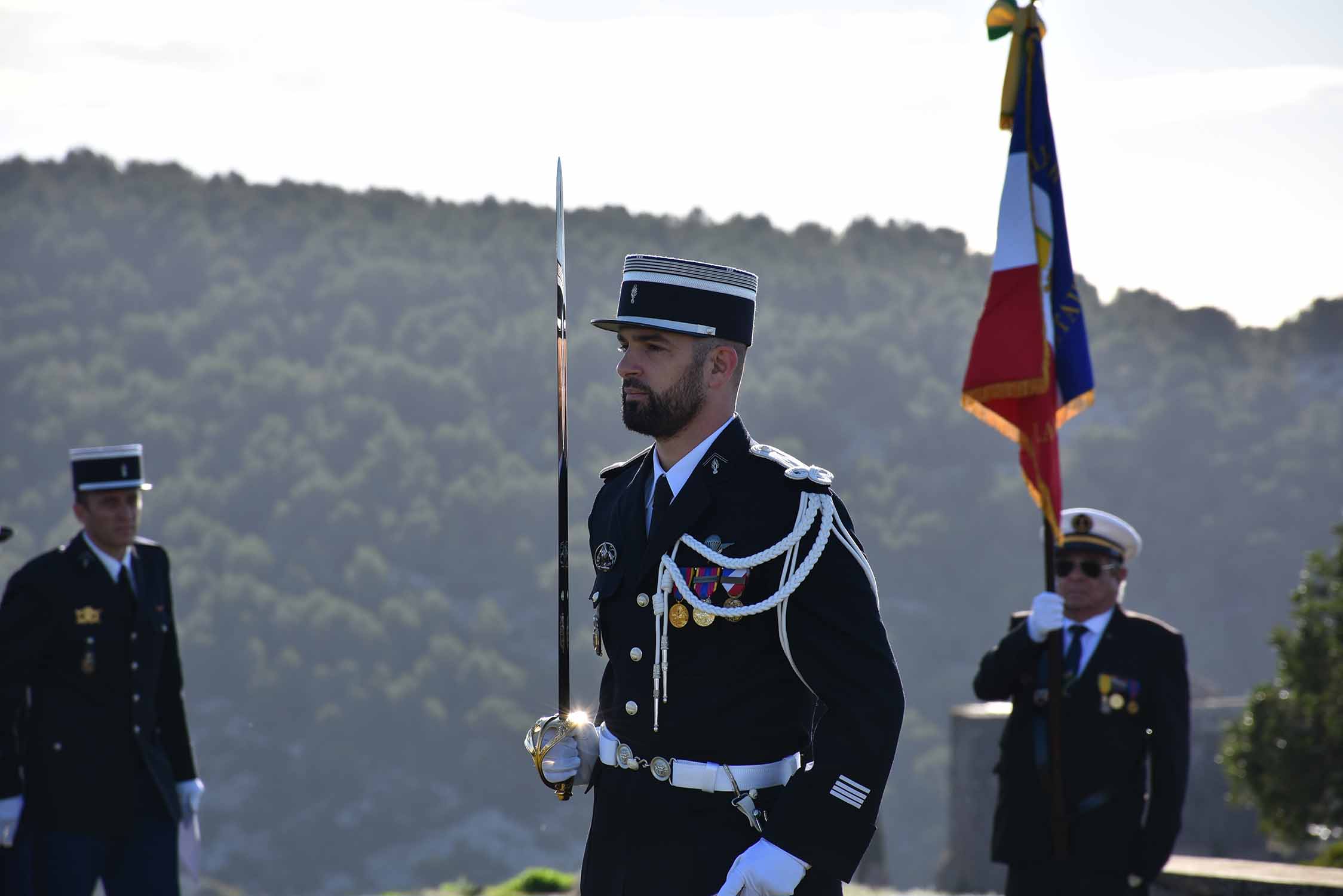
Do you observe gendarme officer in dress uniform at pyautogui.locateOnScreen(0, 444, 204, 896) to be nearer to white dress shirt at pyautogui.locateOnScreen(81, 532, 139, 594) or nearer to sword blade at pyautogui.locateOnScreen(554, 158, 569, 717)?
white dress shirt at pyautogui.locateOnScreen(81, 532, 139, 594)

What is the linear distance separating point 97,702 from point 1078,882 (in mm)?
3870

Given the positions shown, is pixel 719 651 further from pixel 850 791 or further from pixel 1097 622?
pixel 1097 622

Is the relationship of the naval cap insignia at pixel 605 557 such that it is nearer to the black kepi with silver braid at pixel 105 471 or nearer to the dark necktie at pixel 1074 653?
the dark necktie at pixel 1074 653

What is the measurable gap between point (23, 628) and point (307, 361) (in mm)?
64817

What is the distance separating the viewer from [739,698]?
10.4 feet

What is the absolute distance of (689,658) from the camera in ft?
10.5

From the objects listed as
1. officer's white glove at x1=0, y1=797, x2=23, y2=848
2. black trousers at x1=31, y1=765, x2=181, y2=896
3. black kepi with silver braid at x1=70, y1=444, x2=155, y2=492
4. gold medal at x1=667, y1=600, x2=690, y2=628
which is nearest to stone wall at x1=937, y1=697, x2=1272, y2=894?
black trousers at x1=31, y1=765, x2=181, y2=896

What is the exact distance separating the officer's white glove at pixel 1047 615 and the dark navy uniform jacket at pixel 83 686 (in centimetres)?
353

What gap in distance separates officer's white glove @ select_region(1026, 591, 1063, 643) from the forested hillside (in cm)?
4681

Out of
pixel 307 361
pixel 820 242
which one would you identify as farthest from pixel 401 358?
pixel 820 242

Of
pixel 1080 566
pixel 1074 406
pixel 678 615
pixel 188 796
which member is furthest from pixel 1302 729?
pixel 678 615

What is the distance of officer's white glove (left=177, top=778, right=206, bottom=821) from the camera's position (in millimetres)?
6316

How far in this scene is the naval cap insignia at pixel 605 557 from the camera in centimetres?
342

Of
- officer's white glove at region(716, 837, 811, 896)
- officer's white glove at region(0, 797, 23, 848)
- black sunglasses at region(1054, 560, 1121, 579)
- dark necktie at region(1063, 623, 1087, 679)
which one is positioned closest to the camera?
officer's white glove at region(716, 837, 811, 896)
